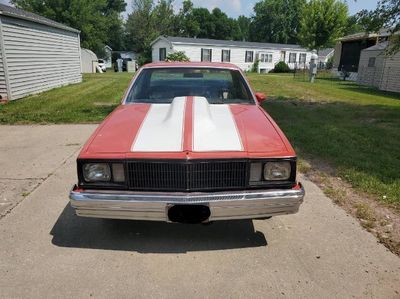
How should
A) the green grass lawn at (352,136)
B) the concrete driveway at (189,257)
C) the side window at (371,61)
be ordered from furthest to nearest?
the side window at (371,61) < the green grass lawn at (352,136) < the concrete driveway at (189,257)

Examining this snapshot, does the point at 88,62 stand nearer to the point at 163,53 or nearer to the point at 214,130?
the point at 163,53

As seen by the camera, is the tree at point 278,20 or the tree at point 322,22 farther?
the tree at point 278,20

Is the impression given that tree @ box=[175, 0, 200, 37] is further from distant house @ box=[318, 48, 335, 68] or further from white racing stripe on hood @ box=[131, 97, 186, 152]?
white racing stripe on hood @ box=[131, 97, 186, 152]

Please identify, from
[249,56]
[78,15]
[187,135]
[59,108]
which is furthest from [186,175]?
[78,15]

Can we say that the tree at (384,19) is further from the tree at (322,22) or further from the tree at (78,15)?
the tree at (78,15)

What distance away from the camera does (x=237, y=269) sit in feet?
9.47

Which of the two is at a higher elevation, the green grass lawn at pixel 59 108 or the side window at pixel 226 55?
the side window at pixel 226 55

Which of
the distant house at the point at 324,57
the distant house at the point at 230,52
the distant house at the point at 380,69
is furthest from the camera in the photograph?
the distant house at the point at 324,57

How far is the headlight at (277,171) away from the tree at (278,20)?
2629 inches

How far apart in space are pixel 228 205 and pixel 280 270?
0.71 m

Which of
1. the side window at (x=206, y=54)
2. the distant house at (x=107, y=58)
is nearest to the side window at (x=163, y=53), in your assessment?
the side window at (x=206, y=54)

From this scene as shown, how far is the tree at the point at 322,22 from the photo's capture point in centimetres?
3244

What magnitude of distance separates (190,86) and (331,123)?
5484 millimetres

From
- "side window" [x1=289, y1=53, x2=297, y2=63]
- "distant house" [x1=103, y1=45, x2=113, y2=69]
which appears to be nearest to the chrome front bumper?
"side window" [x1=289, y1=53, x2=297, y2=63]
